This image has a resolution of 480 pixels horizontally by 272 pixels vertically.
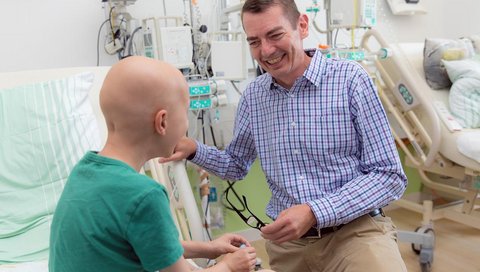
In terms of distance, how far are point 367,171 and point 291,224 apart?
35 cm

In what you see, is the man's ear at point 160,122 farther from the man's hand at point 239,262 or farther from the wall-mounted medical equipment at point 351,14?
the wall-mounted medical equipment at point 351,14

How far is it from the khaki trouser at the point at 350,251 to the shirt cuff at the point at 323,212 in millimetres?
157

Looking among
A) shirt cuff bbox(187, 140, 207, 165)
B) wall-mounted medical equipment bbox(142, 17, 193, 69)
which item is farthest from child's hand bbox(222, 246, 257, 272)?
wall-mounted medical equipment bbox(142, 17, 193, 69)

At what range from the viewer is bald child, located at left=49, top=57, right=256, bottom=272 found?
77 cm

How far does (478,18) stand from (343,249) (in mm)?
3140

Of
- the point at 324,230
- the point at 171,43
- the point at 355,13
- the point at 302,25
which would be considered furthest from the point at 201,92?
the point at 355,13

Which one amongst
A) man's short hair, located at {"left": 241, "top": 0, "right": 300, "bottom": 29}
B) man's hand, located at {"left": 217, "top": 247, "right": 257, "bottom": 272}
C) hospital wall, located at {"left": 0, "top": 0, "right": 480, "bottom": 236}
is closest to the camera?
man's hand, located at {"left": 217, "top": 247, "right": 257, "bottom": 272}

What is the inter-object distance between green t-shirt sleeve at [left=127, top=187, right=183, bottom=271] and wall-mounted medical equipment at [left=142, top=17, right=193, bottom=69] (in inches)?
54.4

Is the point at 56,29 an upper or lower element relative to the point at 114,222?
upper

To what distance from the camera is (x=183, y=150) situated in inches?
58.2

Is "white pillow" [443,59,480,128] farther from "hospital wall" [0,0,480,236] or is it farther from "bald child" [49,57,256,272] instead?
"bald child" [49,57,256,272]

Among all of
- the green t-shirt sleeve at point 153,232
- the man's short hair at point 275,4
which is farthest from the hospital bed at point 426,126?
the green t-shirt sleeve at point 153,232

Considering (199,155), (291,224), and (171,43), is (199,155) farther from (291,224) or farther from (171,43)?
(171,43)

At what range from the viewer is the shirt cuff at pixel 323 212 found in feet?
4.00
